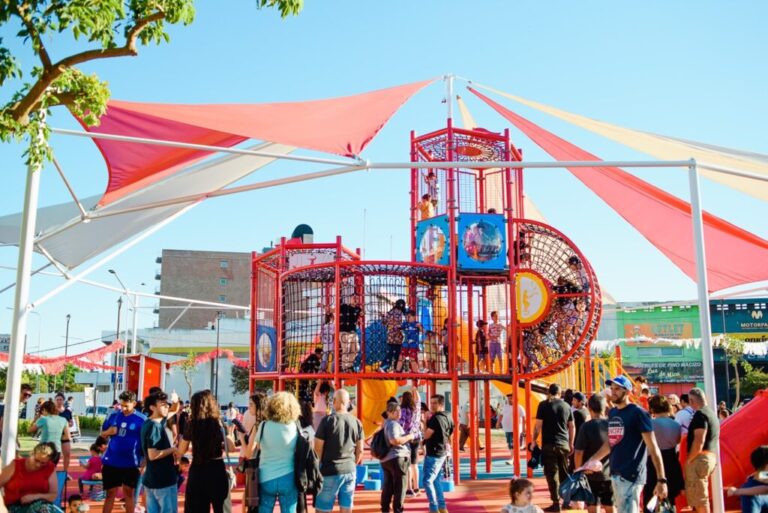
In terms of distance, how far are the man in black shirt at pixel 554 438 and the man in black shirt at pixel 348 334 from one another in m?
3.62

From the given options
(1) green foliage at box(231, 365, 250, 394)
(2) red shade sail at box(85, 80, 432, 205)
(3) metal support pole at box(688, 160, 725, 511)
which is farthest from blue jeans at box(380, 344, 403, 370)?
(1) green foliage at box(231, 365, 250, 394)

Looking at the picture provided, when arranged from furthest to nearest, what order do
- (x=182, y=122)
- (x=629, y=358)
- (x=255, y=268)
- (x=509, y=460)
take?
(x=629, y=358) < (x=509, y=460) < (x=255, y=268) < (x=182, y=122)

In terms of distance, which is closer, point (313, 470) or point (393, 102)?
point (313, 470)

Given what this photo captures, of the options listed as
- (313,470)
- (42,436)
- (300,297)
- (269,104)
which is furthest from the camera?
(300,297)

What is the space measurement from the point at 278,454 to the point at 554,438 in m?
4.88

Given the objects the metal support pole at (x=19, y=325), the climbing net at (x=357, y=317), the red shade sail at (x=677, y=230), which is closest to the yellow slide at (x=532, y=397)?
the climbing net at (x=357, y=317)

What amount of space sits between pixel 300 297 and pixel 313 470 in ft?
23.1

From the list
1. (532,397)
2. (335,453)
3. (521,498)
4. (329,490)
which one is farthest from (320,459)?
(532,397)

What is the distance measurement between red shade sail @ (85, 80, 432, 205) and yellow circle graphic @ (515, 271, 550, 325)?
16.0 feet

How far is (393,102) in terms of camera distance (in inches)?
454

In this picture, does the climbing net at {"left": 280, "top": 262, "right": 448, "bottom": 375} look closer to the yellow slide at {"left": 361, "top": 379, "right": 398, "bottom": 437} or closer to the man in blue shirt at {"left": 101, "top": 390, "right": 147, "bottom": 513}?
the yellow slide at {"left": 361, "top": 379, "right": 398, "bottom": 437}

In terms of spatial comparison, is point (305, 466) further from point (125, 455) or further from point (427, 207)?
point (427, 207)

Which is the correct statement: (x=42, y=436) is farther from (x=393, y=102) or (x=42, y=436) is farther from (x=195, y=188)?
(x=393, y=102)

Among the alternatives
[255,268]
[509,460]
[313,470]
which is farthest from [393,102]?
[509,460]
